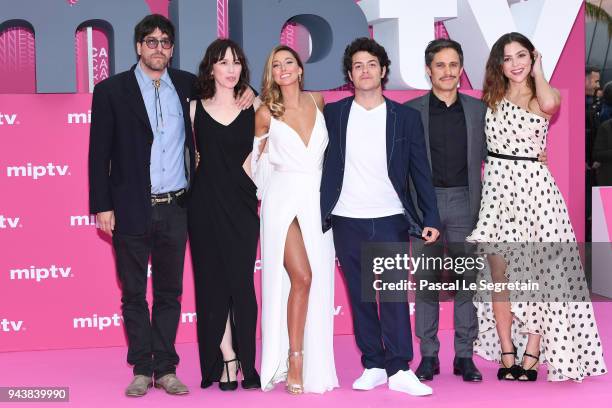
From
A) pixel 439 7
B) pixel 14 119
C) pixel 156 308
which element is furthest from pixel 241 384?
pixel 439 7

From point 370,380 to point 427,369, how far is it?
395 millimetres

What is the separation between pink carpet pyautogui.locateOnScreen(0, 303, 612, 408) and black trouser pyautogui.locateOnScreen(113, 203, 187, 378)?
21 centimetres

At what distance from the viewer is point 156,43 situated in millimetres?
4215

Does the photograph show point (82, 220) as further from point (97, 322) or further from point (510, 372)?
point (510, 372)

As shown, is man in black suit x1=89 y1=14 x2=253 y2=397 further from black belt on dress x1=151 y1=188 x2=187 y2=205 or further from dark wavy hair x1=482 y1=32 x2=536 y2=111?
dark wavy hair x1=482 y1=32 x2=536 y2=111

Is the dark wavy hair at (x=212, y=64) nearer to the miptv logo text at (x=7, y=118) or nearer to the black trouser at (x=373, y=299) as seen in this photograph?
the black trouser at (x=373, y=299)

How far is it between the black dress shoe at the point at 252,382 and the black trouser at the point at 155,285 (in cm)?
38

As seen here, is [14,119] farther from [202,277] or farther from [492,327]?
[492,327]

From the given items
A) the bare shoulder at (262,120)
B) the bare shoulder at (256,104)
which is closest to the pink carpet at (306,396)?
the bare shoulder at (262,120)

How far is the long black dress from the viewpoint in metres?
4.20

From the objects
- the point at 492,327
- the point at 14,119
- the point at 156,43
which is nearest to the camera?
the point at 156,43

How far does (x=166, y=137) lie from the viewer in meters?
4.21

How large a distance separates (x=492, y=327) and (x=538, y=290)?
0.37 metres

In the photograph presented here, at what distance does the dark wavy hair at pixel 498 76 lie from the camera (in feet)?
14.2
